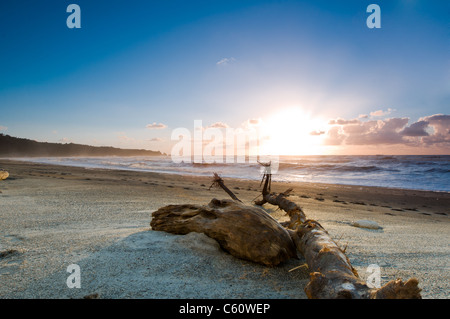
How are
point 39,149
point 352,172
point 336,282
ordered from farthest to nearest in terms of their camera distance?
point 39,149, point 352,172, point 336,282

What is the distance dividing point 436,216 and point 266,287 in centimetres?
977

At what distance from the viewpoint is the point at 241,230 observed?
317 centimetres

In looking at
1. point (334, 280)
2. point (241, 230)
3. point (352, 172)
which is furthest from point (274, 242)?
point (352, 172)

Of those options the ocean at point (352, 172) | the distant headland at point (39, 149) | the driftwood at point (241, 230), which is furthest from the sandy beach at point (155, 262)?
the distant headland at point (39, 149)

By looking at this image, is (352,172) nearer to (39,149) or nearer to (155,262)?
(155,262)

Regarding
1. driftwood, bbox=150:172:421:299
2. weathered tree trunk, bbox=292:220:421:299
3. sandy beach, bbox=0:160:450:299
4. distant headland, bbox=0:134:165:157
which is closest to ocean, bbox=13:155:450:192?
sandy beach, bbox=0:160:450:299

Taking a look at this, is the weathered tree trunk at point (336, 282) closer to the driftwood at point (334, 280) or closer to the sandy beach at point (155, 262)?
the driftwood at point (334, 280)

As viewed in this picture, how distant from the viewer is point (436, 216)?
8891 mm

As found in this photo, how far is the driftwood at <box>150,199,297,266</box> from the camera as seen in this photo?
3.01m

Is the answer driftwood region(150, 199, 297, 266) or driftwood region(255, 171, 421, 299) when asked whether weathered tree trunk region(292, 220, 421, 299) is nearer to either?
driftwood region(255, 171, 421, 299)

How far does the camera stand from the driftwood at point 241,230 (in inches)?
118
